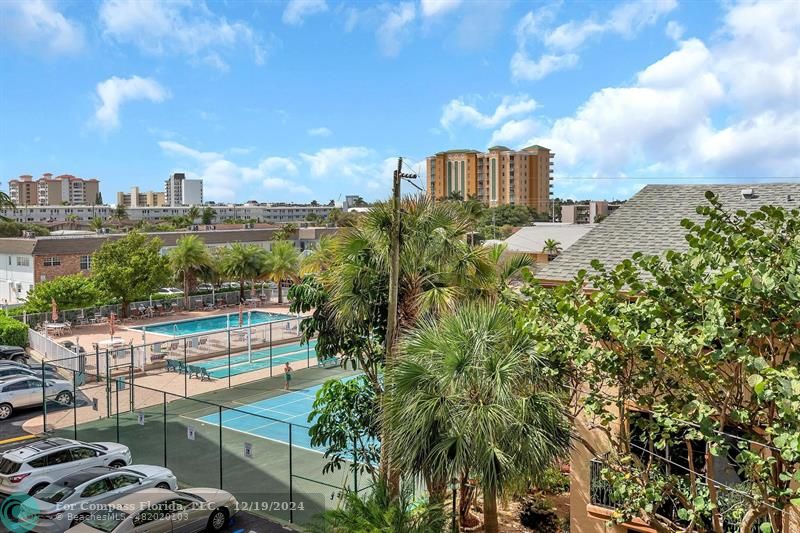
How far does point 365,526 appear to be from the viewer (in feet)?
34.6

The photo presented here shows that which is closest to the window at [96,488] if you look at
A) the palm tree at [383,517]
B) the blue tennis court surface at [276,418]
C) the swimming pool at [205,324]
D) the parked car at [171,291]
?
the palm tree at [383,517]

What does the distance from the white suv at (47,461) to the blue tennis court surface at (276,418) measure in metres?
4.63

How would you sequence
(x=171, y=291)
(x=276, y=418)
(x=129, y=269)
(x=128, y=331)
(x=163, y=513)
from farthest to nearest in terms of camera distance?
1. (x=171, y=291)
2. (x=129, y=269)
3. (x=128, y=331)
4. (x=276, y=418)
5. (x=163, y=513)

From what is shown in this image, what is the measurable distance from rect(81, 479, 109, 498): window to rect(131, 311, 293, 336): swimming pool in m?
27.2

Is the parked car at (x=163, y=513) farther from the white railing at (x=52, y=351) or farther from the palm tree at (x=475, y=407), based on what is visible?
the white railing at (x=52, y=351)

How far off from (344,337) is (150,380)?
66.6ft

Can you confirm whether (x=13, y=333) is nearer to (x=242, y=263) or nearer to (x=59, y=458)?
(x=242, y=263)

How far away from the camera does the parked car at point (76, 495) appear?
14047 mm

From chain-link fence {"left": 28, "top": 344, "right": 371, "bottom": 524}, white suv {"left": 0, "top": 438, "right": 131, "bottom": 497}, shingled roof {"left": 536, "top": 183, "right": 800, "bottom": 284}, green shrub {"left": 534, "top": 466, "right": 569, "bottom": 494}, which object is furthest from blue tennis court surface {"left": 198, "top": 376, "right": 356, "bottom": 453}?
shingled roof {"left": 536, "top": 183, "right": 800, "bottom": 284}

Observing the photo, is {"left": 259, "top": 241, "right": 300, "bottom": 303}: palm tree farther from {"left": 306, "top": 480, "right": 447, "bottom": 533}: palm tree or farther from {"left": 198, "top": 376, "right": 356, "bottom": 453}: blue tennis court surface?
{"left": 306, "top": 480, "right": 447, "bottom": 533}: palm tree

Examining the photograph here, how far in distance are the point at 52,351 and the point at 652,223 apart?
2867 cm

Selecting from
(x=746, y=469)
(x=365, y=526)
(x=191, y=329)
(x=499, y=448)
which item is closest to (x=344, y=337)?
(x=365, y=526)

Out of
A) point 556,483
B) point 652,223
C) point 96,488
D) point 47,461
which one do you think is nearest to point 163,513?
point 96,488

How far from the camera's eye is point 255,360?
114 ft
